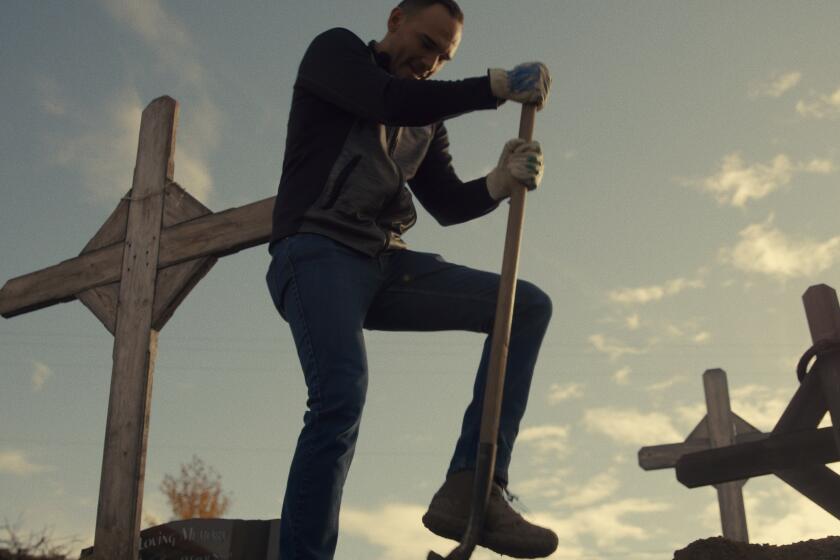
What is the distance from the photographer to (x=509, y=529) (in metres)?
3.31

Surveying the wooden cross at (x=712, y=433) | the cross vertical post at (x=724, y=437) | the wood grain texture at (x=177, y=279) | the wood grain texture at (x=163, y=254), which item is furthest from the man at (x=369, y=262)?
the wooden cross at (x=712, y=433)

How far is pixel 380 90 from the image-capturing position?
11.2 feet

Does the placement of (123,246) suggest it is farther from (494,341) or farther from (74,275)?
(494,341)

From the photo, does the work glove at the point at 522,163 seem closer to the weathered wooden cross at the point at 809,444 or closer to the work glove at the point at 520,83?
the work glove at the point at 520,83

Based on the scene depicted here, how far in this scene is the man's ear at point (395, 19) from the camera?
381cm

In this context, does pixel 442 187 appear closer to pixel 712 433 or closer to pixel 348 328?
pixel 348 328

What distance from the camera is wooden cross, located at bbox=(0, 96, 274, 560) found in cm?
607

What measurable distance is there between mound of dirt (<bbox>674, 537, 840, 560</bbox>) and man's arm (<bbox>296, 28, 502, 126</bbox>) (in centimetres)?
203

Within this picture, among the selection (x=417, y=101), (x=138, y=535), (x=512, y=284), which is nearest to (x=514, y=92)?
(x=417, y=101)

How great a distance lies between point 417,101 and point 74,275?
448cm

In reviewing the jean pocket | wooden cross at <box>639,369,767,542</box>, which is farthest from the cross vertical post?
the jean pocket

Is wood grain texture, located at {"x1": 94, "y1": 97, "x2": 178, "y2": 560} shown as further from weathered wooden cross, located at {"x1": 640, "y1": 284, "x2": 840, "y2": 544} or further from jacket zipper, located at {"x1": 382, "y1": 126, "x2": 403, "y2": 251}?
weathered wooden cross, located at {"x1": 640, "y1": 284, "x2": 840, "y2": 544}

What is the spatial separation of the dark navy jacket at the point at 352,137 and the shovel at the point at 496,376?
0.40 meters

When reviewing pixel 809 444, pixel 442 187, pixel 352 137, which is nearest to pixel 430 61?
pixel 352 137
